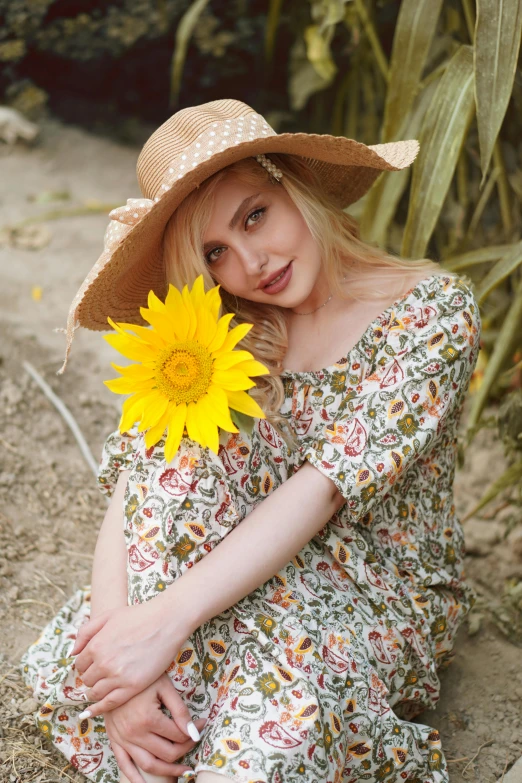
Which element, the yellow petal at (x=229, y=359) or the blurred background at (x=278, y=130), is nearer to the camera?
the yellow petal at (x=229, y=359)

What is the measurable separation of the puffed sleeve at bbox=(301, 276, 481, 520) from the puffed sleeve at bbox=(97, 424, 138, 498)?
0.27 metres

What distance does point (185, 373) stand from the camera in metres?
1.09

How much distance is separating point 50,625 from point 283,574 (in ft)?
1.41

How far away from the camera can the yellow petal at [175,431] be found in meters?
1.07

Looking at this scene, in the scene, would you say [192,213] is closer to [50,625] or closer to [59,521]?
[50,625]

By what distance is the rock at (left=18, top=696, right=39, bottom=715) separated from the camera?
1306 mm

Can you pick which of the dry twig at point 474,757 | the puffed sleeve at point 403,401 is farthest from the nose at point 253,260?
the dry twig at point 474,757

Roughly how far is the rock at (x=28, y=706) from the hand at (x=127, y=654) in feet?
0.84

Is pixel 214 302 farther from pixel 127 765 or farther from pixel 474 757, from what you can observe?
pixel 474 757

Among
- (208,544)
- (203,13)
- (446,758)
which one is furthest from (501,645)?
(203,13)

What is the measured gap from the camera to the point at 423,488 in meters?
1.33

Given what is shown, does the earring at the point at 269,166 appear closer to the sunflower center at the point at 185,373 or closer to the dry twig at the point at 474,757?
the sunflower center at the point at 185,373

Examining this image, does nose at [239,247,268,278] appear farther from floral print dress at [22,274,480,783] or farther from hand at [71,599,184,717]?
hand at [71,599,184,717]

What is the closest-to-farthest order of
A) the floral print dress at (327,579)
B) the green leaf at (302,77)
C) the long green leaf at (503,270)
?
the floral print dress at (327,579) → the long green leaf at (503,270) → the green leaf at (302,77)
